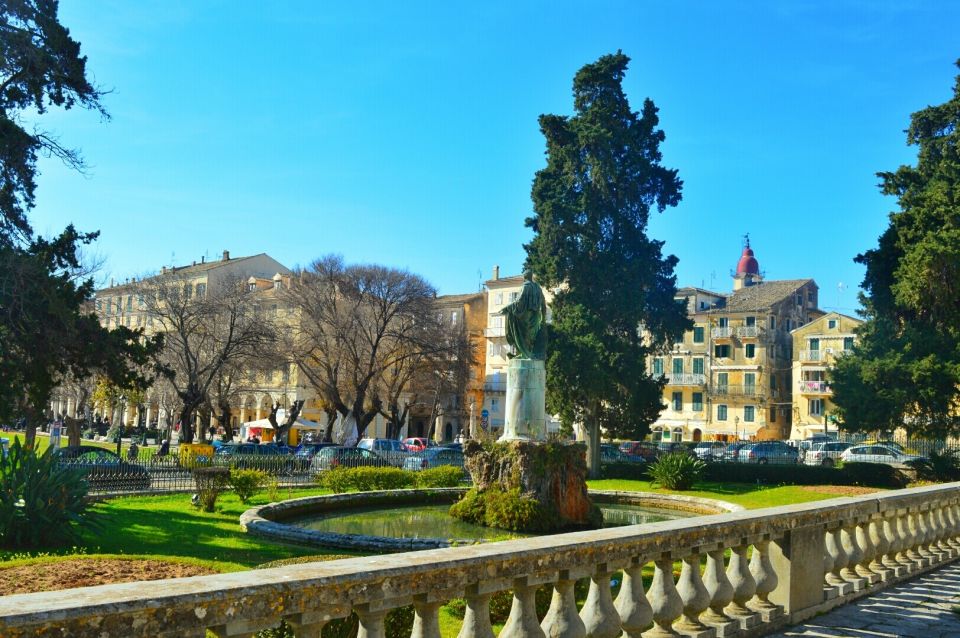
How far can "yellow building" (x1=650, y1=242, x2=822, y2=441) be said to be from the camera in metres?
68.1

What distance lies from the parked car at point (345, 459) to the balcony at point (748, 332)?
44.7 metres

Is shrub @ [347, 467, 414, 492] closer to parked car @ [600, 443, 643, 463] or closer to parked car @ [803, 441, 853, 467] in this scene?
parked car @ [600, 443, 643, 463]

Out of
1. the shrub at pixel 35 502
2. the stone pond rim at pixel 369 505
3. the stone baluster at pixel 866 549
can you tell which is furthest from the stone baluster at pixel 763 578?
the shrub at pixel 35 502

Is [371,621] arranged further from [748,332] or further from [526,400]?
[748,332]

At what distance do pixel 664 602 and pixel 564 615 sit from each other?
1.01 m

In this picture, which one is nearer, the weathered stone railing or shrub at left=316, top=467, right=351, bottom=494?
the weathered stone railing

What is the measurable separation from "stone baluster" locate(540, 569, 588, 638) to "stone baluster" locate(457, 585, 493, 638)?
17.1 inches

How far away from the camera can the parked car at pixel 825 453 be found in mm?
40938

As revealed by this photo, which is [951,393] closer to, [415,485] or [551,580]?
[415,485]

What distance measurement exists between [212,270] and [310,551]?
69.3m

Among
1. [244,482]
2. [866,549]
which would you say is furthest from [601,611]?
[244,482]

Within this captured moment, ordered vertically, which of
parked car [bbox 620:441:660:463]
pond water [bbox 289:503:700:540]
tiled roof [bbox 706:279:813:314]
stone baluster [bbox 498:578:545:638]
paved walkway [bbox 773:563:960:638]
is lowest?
pond water [bbox 289:503:700:540]

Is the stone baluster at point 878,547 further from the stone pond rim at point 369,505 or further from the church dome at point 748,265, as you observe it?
the church dome at point 748,265

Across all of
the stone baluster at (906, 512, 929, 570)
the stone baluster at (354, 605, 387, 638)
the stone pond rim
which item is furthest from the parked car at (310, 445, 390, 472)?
the stone baluster at (354, 605, 387, 638)
